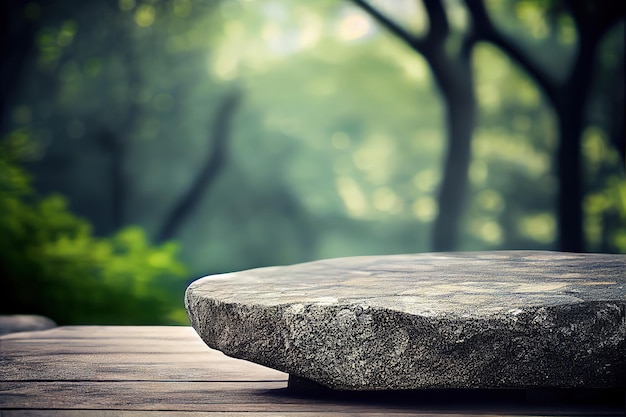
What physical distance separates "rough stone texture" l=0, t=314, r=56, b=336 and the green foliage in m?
1.63

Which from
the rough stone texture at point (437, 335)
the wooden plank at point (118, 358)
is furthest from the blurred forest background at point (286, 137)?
the rough stone texture at point (437, 335)

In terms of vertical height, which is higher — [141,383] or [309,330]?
[309,330]

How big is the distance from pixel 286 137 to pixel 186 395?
3.23 m

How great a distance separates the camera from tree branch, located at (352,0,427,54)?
4.54m

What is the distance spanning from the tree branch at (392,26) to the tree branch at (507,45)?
0.34 meters

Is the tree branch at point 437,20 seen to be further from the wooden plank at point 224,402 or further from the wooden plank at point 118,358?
the wooden plank at point 224,402

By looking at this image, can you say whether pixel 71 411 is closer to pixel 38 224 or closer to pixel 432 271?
pixel 432 271

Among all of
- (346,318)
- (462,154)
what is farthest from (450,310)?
(462,154)

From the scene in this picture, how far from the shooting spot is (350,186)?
449cm

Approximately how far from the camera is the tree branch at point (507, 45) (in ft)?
14.6

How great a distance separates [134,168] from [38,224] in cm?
66

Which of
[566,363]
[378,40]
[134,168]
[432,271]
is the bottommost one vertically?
[566,363]

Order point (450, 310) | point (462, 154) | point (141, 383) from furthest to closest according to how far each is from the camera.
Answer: point (462, 154) → point (141, 383) → point (450, 310)

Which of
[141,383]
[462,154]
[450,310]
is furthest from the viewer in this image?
[462,154]
